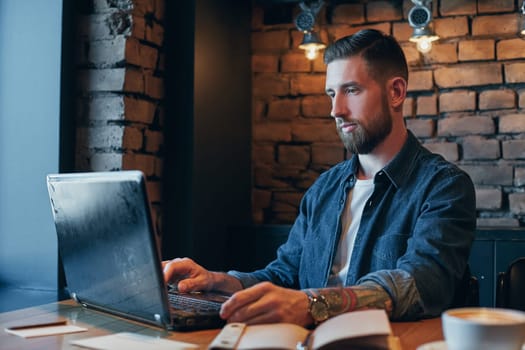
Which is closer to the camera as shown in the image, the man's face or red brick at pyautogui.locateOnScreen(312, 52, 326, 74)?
the man's face

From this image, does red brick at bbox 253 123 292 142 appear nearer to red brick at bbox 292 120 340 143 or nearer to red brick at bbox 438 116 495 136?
red brick at bbox 292 120 340 143

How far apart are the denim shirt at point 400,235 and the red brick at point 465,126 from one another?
0.91m

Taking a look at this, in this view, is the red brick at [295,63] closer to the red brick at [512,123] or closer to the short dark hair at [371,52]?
the red brick at [512,123]

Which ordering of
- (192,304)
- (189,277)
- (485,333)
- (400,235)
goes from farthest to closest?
(400,235) → (189,277) → (192,304) → (485,333)

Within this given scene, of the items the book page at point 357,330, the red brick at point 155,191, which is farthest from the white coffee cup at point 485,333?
the red brick at point 155,191

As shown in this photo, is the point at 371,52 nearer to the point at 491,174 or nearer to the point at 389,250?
the point at 389,250

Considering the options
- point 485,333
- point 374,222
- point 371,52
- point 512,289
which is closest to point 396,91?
point 371,52

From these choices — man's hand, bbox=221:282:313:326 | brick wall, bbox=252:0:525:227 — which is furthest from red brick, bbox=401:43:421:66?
man's hand, bbox=221:282:313:326

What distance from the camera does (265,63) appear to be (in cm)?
293

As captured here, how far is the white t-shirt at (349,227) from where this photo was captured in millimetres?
1674

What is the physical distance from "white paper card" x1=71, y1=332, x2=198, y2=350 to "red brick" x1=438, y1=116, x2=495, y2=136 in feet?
5.98

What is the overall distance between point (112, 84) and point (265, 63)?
843 millimetres

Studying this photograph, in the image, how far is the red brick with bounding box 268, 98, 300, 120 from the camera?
2.89 metres

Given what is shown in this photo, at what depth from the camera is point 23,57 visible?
2.25 meters
